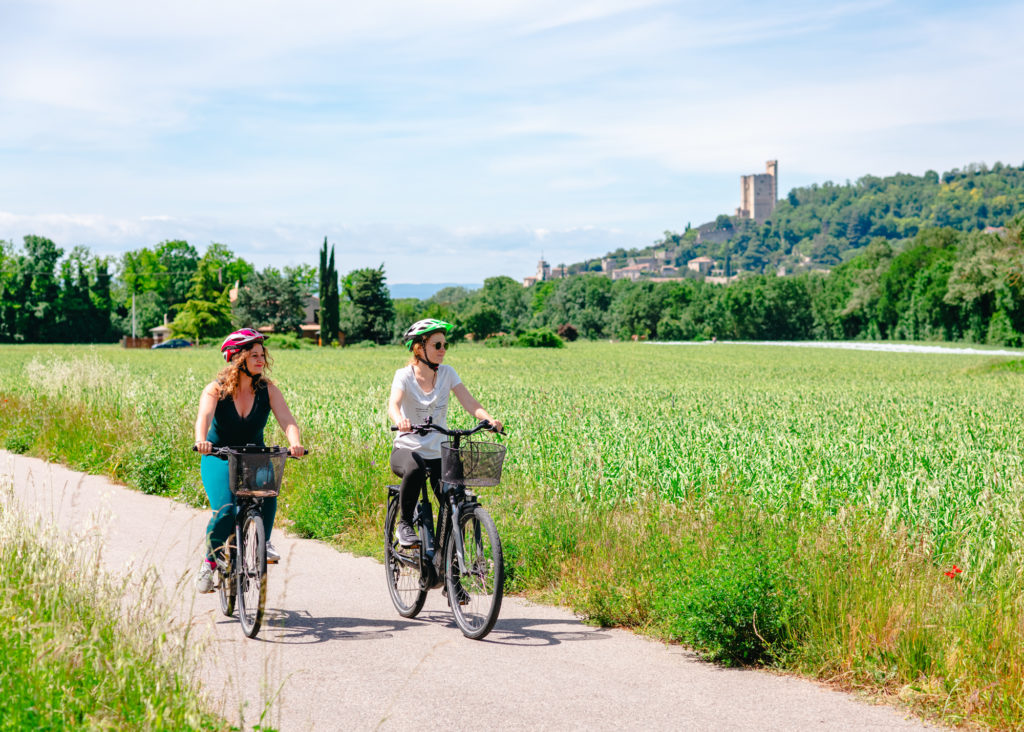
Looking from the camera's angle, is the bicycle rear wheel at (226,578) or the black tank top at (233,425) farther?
the black tank top at (233,425)

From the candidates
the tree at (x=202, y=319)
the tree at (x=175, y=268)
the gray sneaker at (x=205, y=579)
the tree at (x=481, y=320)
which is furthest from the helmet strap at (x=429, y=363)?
the tree at (x=175, y=268)

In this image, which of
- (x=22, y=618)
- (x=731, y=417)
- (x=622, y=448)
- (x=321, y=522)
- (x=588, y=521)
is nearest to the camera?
(x=22, y=618)

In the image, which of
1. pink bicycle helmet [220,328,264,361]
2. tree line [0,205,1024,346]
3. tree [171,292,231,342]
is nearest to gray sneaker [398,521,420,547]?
pink bicycle helmet [220,328,264,361]

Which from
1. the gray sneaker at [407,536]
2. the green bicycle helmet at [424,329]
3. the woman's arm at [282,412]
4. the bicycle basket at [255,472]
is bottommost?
the gray sneaker at [407,536]

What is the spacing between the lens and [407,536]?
21.8 ft

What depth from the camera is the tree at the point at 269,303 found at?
90.8 m

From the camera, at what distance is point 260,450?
6184 millimetres

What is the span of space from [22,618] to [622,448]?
24.7 ft

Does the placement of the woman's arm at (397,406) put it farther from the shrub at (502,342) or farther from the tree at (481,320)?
the tree at (481,320)

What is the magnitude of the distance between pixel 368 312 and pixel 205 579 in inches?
3214

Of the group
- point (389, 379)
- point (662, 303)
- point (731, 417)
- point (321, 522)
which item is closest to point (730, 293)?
point (662, 303)

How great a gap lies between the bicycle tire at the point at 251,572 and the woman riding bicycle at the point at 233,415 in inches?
6.5

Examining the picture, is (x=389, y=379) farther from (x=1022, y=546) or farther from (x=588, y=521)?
(x=1022, y=546)

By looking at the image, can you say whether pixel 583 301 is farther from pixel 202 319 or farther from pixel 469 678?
pixel 469 678
